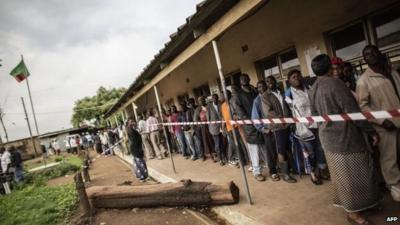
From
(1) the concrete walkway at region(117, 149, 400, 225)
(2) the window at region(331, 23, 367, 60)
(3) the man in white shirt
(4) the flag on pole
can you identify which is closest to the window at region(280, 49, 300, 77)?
(2) the window at region(331, 23, 367, 60)

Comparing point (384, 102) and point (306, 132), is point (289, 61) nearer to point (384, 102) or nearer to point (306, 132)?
point (306, 132)

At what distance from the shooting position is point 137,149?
9.52 metres

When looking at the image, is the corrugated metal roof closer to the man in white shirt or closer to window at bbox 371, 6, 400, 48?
window at bbox 371, 6, 400, 48

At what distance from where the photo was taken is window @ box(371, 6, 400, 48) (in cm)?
488

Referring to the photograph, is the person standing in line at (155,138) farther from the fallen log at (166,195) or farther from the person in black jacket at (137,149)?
the fallen log at (166,195)

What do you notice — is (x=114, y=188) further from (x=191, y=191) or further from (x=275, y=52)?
(x=275, y=52)

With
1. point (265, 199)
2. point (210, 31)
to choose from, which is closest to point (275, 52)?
point (210, 31)

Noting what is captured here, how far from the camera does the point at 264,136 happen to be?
5980 mm

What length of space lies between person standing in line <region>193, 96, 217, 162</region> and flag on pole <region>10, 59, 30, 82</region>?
16348 millimetres

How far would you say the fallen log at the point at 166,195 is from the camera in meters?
5.34

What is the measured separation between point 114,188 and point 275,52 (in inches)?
185

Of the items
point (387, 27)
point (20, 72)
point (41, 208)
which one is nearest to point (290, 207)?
point (387, 27)

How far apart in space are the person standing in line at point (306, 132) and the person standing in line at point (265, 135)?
649mm

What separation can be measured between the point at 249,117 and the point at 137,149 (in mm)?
4434
